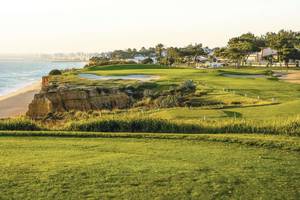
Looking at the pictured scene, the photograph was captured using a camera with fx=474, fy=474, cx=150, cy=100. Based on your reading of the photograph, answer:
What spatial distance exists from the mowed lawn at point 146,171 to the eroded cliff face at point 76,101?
22243 mm

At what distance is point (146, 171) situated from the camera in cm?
988

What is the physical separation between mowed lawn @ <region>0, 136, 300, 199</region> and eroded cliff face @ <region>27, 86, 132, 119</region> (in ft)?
73.0

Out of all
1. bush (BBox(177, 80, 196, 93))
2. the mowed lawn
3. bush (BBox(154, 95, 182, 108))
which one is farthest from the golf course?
bush (BBox(177, 80, 196, 93))

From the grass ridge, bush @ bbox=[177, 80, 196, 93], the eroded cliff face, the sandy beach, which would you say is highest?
the grass ridge

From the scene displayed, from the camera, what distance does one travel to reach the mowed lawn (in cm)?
844

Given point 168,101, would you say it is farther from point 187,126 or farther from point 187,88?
point 187,126

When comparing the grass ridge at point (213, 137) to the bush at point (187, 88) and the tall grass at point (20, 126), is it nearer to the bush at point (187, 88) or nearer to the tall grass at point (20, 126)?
the tall grass at point (20, 126)

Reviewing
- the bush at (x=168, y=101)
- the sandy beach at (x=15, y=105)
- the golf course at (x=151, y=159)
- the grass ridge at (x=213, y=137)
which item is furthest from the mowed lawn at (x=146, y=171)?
the sandy beach at (x=15, y=105)

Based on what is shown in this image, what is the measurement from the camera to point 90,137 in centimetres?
1498

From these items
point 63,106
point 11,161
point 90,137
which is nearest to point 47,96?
point 63,106

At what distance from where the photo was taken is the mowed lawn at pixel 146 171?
8438 millimetres

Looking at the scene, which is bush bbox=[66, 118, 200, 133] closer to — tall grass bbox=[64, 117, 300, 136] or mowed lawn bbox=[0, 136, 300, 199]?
tall grass bbox=[64, 117, 300, 136]

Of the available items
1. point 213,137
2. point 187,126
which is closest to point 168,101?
point 187,126

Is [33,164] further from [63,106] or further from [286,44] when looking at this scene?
[286,44]
